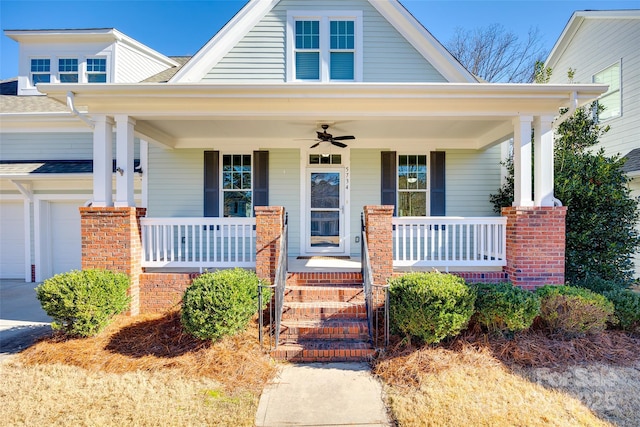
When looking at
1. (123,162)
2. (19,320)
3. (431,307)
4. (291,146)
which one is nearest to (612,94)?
(291,146)

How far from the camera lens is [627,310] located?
4.79m

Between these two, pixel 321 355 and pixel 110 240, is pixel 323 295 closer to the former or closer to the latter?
pixel 321 355

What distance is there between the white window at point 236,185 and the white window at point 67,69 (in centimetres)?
519

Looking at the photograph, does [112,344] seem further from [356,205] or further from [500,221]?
[500,221]

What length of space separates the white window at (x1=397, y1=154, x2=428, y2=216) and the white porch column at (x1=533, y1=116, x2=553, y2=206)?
272 centimetres

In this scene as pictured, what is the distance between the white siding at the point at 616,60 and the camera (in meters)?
8.71

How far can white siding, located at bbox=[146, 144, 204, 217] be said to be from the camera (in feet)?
26.5

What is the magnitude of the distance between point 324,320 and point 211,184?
4.54 meters

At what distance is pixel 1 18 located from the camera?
9305 millimetres

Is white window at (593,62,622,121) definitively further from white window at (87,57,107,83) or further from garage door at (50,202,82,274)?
garage door at (50,202,82,274)

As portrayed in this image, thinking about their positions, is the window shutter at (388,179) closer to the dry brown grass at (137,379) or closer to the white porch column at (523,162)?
the white porch column at (523,162)

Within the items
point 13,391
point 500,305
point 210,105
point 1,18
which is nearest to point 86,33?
point 1,18

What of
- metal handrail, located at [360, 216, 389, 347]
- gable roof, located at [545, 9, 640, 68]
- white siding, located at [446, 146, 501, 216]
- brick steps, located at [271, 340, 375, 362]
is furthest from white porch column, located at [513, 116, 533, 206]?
gable roof, located at [545, 9, 640, 68]

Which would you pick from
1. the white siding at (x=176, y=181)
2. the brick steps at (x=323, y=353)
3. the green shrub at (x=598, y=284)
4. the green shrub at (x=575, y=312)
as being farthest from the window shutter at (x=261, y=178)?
the green shrub at (x=598, y=284)
